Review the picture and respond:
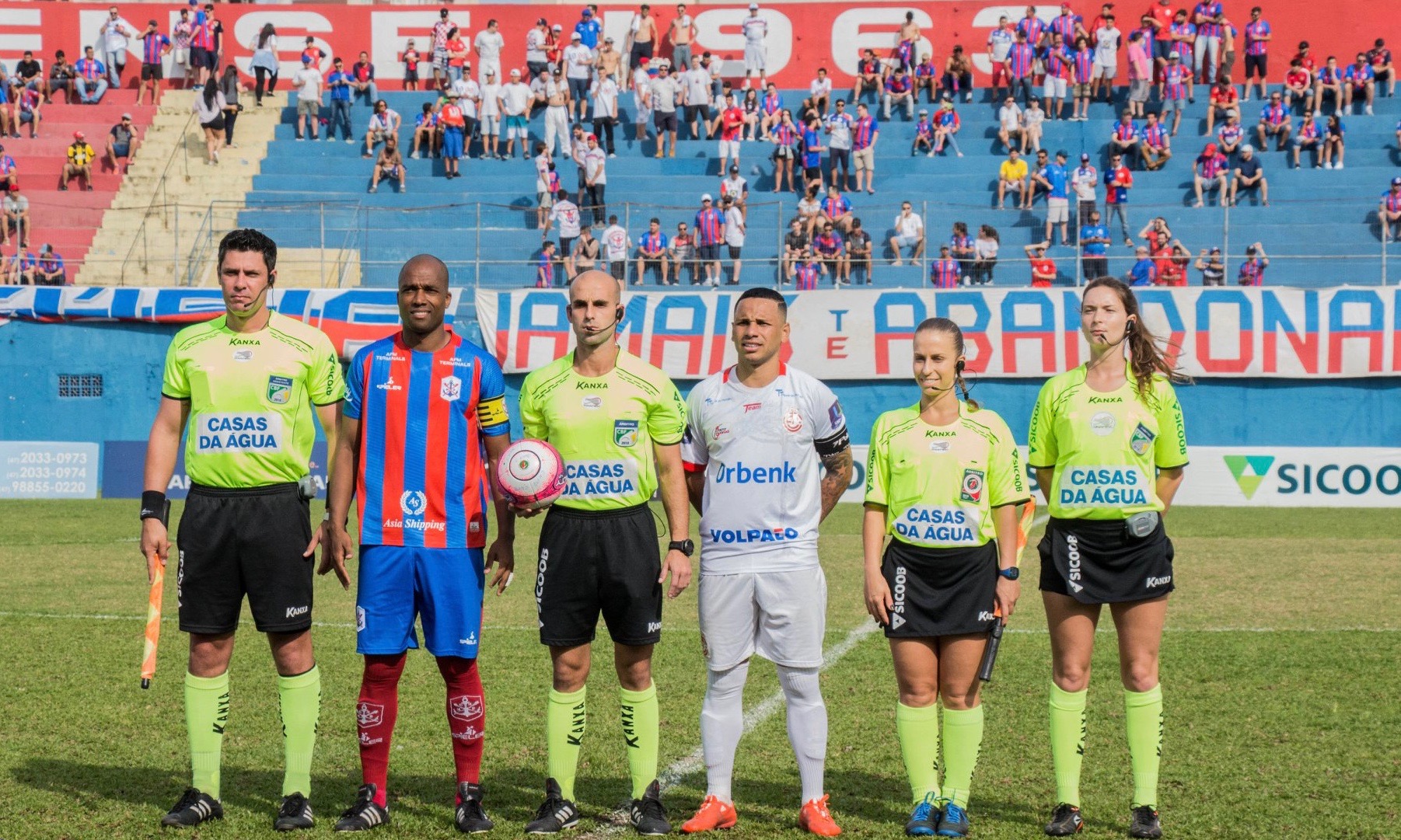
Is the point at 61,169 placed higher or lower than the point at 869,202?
higher

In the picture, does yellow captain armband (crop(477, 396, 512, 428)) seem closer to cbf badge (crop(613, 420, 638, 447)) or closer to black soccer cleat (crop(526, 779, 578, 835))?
cbf badge (crop(613, 420, 638, 447))

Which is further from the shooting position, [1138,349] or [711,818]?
[1138,349]

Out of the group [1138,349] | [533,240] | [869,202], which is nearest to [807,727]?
[1138,349]

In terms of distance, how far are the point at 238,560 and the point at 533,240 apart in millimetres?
22813

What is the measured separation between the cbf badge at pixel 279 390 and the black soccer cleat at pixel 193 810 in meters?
1.75

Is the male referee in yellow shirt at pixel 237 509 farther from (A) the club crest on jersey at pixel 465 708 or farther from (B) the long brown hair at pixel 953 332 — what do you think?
(B) the long brown hair at pixel 953 332

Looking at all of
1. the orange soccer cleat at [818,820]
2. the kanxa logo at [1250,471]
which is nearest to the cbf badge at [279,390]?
the orange soccer cleat at [818,820]

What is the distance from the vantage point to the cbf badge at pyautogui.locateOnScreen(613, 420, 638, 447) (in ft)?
21.1

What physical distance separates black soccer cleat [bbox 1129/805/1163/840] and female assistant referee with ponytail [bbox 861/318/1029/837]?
720mm

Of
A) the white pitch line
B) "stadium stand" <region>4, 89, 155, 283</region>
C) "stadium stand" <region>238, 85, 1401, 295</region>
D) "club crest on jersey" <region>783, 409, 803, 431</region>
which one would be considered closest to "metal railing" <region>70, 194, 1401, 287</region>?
"stadium stand" <region>238, 85, 1401, 295</region>

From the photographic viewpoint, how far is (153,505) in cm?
652

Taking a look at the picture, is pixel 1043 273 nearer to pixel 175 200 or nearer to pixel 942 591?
pixel 175 200

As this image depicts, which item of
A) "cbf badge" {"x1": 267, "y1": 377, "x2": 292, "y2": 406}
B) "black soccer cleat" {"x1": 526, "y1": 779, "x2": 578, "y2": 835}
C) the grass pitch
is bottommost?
the grass pitch

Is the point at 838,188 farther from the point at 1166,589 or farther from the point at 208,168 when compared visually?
the point at 1166,589
